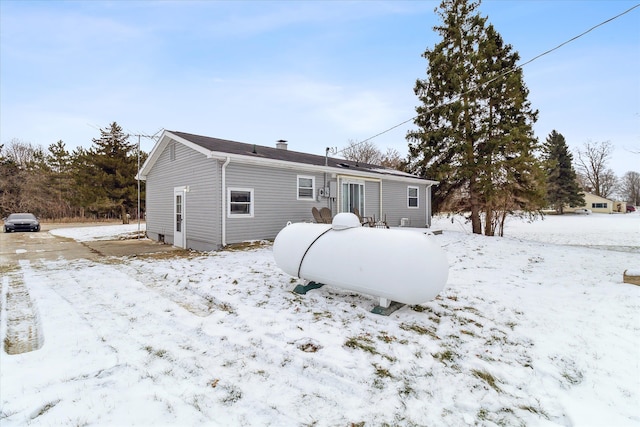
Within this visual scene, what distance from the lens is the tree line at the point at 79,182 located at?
2427 cm

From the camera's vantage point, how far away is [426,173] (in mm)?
15281

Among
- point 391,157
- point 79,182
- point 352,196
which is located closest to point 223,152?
point 352,196

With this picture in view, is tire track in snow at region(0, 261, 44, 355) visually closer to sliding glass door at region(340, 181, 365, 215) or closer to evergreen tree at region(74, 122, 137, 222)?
sliding glass door at region(340, 181, 365, 215)

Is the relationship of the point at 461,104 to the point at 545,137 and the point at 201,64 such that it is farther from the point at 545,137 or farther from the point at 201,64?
the point at 545,137

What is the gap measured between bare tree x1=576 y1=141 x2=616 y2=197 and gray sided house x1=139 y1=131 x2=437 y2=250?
4783 centimetres

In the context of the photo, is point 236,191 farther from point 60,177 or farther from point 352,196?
point 60,177

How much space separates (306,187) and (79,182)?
23.4m

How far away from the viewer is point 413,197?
1593cm

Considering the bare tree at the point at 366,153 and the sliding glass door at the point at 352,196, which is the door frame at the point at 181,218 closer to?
the sliding glass door at the point at 352,196

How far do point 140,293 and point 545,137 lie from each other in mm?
49102

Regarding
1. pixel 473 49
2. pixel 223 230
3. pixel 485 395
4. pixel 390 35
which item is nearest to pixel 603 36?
→ pixel 390 35

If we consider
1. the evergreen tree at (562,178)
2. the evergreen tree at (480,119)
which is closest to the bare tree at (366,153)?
the evergreen tree at (480,119)

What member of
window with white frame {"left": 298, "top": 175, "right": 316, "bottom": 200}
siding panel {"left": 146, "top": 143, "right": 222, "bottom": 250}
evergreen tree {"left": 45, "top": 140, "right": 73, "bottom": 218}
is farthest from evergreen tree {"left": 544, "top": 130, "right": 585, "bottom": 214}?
evergreen tree {"left": 45, "top": 140, "right": 73, "bottom": 218}

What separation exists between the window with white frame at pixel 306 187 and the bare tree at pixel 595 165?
5278 cm
